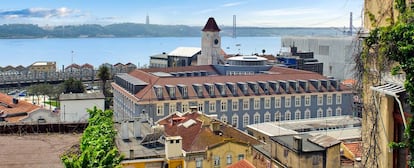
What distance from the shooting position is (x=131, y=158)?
20.4 metres

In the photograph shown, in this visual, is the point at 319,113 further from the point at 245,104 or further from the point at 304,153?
the point at 304,153

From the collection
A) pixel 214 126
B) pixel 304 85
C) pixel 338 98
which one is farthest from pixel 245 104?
pixel 214 126

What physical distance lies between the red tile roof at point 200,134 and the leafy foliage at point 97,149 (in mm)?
5582

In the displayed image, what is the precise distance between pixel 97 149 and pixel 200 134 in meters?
12.2

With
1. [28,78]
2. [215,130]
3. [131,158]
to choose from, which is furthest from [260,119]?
[28,78]

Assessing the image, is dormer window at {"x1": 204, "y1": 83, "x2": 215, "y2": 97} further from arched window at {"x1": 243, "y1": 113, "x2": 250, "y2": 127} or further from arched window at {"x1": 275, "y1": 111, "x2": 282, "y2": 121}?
arched window at {"x1": 275, "y1": 111, "x2": 282, "y2": 121}

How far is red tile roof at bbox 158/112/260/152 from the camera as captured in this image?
23031 millimetres

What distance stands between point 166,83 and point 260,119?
8.93 meters

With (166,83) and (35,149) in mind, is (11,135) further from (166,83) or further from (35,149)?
(166,83)

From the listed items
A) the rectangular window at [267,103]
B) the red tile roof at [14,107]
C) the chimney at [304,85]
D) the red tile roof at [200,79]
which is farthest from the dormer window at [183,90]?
the red tile roof at [14,107]

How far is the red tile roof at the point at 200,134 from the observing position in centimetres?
2303

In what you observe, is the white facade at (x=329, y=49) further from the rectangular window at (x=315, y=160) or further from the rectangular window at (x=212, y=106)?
the rectangular window at (x=315, y=160)

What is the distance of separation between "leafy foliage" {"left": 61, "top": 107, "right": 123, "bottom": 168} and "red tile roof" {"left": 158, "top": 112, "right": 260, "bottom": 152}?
558 cm

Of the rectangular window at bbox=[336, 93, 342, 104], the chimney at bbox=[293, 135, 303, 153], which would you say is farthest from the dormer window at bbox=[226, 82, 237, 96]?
the chimney at bbox=[293, 135, 303, 153]
